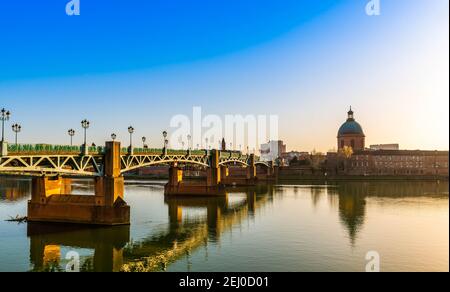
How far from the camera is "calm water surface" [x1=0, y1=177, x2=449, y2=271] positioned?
121 ft

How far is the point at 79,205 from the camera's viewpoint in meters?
53.7

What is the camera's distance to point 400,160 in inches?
7441

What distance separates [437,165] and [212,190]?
9334cm

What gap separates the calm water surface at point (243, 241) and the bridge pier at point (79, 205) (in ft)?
5.25

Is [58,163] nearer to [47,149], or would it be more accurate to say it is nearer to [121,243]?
[47,149]

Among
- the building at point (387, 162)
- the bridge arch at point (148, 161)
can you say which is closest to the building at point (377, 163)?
the building at point (387, 162)

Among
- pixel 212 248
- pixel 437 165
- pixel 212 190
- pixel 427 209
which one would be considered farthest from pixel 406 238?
pixel 437 165

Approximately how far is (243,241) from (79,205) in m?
21.2

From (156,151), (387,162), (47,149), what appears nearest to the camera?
(47,149)

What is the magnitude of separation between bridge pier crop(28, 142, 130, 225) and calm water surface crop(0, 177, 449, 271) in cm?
160

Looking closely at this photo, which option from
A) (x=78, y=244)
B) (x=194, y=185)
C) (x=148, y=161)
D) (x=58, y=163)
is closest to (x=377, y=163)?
(x=194, y=185)

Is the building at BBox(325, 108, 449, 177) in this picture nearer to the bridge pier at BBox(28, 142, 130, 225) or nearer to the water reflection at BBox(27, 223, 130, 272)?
the bridge pier at BBox(28, 142, 130, 225)

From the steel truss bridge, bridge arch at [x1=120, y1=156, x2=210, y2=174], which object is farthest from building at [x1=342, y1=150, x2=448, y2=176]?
the steel truss bridge

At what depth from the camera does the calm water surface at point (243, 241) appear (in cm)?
3678
